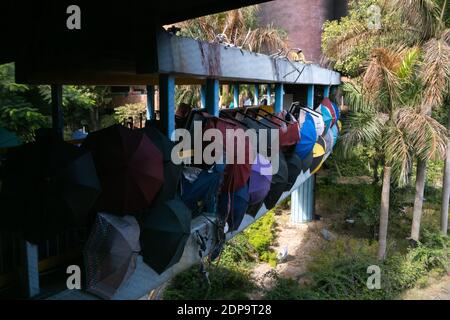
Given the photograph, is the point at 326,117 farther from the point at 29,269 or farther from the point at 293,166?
the point at 29,269

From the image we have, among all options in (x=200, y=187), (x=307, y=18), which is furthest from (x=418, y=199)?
(x=307, y=18)

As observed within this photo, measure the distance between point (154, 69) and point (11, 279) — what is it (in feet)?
8.56

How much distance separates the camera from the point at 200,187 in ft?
16.9

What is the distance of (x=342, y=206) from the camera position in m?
18.4

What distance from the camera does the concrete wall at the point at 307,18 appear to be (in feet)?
68.2

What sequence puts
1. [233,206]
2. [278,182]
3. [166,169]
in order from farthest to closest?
[278,182] < [233,206] < [166,169]

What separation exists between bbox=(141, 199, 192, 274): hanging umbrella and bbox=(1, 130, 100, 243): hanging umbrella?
766mm

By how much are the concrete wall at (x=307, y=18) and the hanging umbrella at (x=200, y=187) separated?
16338mm

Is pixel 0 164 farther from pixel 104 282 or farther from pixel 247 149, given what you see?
pixel 247 149

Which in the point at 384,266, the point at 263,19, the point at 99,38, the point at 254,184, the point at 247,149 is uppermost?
the point at 263,19

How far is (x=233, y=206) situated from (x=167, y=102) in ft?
5.86

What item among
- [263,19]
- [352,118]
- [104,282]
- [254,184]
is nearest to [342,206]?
[352,118]

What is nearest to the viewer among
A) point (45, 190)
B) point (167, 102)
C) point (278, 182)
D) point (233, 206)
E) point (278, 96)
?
point (45, 190)

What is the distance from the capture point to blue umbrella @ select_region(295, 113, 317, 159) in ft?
28.0
